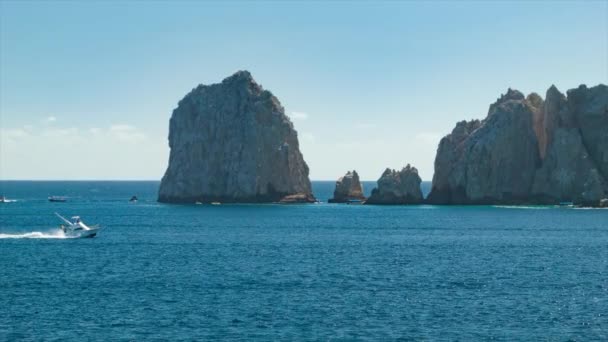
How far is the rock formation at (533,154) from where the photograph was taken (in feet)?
609

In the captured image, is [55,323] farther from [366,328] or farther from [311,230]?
[311,230]

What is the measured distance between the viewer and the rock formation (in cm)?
18562

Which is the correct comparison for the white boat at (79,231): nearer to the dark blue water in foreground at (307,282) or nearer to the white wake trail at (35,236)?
the white wake trail at (35,236)

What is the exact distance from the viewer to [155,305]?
57.2 meters

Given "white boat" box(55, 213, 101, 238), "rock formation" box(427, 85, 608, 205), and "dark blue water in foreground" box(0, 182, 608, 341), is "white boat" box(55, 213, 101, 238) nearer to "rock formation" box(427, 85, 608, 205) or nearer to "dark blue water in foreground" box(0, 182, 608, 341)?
"dark blue water in foreground" box(0, 182, 608, 341)

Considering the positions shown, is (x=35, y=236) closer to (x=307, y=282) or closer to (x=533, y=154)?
(x=307, y=282)

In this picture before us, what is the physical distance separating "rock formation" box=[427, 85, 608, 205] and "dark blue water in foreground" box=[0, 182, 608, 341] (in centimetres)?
5197

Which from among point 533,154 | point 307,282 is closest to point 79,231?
point 307,282

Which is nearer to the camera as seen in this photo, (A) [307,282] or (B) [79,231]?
(A) [307,282]

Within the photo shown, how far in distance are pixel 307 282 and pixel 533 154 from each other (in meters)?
138

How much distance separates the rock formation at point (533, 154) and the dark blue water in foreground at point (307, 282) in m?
52.0

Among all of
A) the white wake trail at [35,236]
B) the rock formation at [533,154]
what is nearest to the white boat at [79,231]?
the white wake trail at [35,236]

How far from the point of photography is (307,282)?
6875cm

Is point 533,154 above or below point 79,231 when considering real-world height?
above
